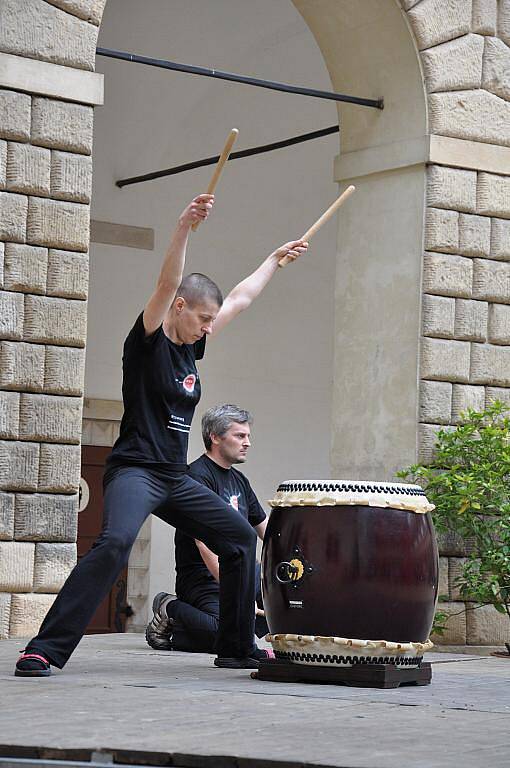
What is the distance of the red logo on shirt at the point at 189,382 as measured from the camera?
19.9 feet

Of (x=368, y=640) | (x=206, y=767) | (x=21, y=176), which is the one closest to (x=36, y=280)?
(x=21, y=176)

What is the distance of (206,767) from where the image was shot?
376 centimetres

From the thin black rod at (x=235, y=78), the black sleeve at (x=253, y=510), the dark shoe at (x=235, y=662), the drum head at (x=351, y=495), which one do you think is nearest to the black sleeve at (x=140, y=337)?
the drum head at (x=351, y=495)

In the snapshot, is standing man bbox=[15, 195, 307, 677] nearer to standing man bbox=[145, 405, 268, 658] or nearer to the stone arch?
standing man bbox=[145, 405, 268, 658]

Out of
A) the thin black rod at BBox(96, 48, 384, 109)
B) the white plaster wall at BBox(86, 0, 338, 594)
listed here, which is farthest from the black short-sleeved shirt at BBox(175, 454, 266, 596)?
the white plaster wall at BBox(86, 0, 338, 594)

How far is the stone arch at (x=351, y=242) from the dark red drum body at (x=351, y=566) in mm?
1988

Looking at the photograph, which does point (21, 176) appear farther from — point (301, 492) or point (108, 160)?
point (108, 160)

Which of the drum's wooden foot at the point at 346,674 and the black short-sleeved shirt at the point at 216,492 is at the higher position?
the black short-sleeved shirt at the point at 216,492

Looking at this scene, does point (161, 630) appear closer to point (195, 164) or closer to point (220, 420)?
point (220, 420)

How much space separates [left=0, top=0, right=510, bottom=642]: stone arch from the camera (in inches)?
298

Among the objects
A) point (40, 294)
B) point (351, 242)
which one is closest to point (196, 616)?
point (40, 294)

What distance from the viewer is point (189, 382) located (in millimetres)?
6090

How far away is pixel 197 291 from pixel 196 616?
199 centimetres

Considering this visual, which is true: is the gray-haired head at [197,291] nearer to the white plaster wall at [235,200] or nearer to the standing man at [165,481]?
the standing man at [165,481]
